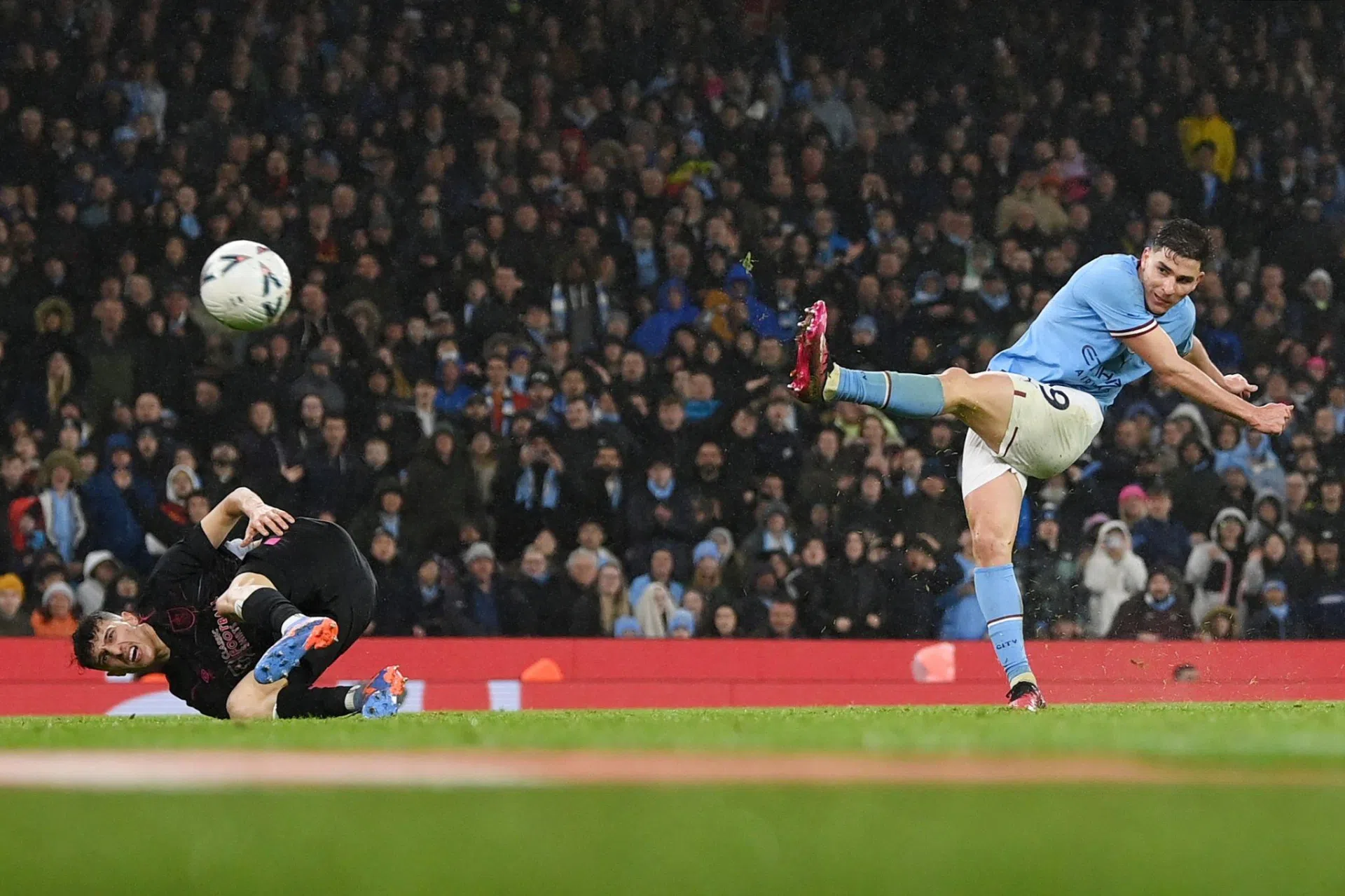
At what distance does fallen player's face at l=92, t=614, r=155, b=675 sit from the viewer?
691cm

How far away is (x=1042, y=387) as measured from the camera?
7.17 m

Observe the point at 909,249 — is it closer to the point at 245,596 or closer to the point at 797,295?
the point at 797,295

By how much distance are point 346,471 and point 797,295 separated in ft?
14.1

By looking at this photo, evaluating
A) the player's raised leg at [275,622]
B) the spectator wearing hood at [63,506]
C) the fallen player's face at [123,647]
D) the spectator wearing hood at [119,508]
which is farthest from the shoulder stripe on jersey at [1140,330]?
the spectator wearing hood at [63,506]

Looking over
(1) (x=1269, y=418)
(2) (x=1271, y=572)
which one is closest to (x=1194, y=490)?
(2) (x=1271, y=572)

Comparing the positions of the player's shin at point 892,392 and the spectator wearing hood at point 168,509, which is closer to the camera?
the player's shin at point 892,392

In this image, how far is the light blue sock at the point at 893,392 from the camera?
6840 mm

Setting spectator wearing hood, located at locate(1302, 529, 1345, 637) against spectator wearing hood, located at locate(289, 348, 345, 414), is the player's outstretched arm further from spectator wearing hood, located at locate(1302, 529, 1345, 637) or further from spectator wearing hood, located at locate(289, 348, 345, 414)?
spectator wearing hood, located at locate(289, 348, 345, 414)

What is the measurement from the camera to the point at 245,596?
6.85 m

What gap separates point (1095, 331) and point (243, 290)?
14.2 ft

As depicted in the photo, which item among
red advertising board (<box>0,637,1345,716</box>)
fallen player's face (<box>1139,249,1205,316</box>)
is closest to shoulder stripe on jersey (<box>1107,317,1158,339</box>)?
fallen player's face (<box>1139,249,1205,316</box>)

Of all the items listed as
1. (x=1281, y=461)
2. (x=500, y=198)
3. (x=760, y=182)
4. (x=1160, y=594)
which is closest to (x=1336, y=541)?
(x=1281, y=461)

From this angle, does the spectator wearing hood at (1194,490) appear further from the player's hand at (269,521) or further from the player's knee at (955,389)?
the player's hand at (269,521)

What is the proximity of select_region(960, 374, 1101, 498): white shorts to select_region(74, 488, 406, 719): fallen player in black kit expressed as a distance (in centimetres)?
266
